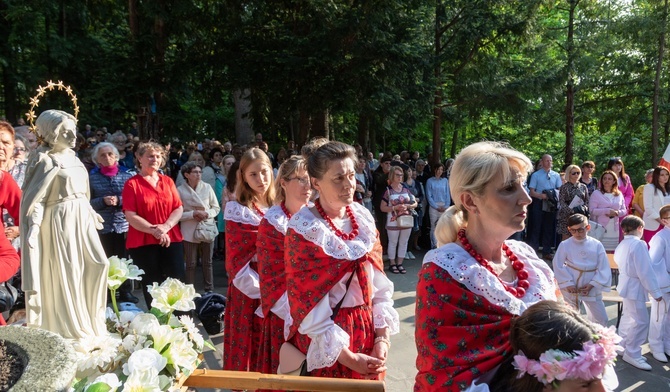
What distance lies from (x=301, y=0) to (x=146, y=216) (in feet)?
21.1

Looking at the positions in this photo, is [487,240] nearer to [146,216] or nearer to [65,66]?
[146,216]

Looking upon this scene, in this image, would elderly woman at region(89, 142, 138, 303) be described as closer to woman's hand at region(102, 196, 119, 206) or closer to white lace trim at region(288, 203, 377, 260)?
woman's hand at region(102, 196, 119, 206)

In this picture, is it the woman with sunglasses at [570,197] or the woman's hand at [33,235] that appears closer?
the woman's hand at [33,235]

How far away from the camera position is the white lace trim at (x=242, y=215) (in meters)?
4.12

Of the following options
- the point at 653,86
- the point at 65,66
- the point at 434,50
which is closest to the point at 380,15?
the point at 434,50

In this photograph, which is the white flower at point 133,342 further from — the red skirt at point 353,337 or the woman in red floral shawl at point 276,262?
the woman in red floral shawl at point 276,262

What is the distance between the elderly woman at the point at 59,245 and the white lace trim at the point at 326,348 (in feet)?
4.42

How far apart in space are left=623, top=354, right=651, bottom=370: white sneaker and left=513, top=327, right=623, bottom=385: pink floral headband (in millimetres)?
4765

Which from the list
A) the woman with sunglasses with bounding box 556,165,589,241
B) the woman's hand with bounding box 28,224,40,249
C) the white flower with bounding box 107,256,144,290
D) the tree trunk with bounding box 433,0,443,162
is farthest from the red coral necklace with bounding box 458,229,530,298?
the tree trunk with bounding box 433,0,443,162

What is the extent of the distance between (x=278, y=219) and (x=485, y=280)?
1.72 metres

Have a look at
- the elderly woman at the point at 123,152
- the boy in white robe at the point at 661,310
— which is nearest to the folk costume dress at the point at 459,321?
the boy in white robe at the point at 661,310

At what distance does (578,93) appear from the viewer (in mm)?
17891

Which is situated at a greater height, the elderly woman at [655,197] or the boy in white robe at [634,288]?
the elderly woman at [655,197]

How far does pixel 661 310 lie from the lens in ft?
20.0
